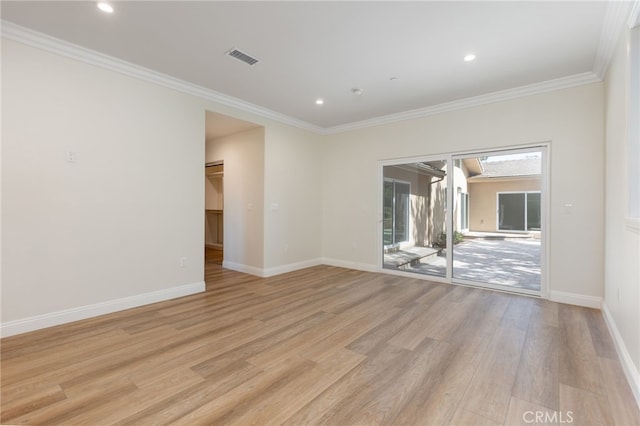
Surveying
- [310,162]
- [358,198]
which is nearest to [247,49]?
[310,162]

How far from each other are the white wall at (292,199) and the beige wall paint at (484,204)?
9.47 feet

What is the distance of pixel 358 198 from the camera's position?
5551mm

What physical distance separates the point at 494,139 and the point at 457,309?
8.21 ft

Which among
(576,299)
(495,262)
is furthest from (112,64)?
(576,299)

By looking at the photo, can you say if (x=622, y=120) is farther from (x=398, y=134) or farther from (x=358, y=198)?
(x=358, y=198)

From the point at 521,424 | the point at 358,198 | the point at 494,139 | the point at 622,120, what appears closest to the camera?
the point at 521,424

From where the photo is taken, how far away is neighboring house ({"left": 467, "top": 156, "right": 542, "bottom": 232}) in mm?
3902

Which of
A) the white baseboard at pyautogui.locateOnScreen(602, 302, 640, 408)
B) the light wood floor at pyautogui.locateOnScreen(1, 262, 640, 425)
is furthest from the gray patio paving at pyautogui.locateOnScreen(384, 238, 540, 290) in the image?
the white baseboard at pyautogui.locateOnScreen(602, 302, 640, 408)

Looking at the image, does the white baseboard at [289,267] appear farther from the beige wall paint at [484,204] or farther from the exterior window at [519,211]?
the exterior window at [519,211]

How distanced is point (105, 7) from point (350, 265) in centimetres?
494

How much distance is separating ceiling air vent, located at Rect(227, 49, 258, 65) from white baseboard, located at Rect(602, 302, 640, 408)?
164 inches

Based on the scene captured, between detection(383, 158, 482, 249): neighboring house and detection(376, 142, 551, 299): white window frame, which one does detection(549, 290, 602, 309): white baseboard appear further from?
detection(383, 158, 482, 249): neighboring house

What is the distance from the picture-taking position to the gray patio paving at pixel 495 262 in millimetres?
4083

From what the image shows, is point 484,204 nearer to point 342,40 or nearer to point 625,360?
point 625,360
